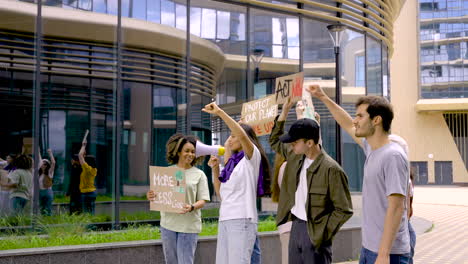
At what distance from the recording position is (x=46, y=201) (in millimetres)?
10008

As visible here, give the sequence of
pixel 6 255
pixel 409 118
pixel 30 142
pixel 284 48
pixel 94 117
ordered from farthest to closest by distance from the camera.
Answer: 1. pixel 409 118
2. pixel 284 48
3. pixel 94 117
4. pixel 30 142
5. pixel 6 255

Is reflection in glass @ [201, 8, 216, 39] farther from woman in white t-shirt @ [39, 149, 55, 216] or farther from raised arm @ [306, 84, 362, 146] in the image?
raised arm @ [306, 84, 362, 146]

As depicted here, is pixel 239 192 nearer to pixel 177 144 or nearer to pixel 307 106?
pixel 307 106

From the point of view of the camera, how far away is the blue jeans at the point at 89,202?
10516 mm

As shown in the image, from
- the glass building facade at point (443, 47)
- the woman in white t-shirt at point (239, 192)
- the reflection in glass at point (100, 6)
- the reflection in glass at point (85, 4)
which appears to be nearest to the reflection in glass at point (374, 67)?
the reflection in glass at point (100, 6)

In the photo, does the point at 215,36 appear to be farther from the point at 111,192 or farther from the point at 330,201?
the point at 330,201

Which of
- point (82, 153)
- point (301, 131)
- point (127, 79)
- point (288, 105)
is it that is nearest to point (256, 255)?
point (288, 105)

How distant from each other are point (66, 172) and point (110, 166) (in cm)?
91

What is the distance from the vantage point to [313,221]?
409 centimetres

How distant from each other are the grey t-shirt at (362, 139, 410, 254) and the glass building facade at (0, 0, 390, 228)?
7307 mm

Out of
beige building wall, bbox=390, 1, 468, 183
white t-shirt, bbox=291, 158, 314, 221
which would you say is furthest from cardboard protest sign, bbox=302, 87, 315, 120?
beige building wall, bbox=390, 1, 468, 183

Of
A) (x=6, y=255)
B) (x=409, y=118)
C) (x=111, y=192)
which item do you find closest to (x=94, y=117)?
(x=111, y=192)

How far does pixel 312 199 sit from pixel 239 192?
0.84m

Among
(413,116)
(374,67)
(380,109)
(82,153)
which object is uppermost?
(413,116)
